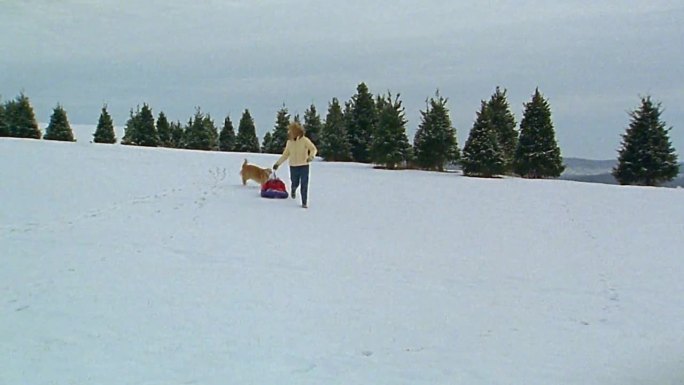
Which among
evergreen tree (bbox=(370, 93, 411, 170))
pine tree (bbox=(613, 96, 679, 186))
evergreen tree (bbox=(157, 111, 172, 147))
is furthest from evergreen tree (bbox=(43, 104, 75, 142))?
pine tree (bbox=(613, 96, 679, 186))

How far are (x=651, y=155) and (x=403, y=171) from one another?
31.3 ft

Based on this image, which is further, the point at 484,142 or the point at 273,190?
the point at 484,142

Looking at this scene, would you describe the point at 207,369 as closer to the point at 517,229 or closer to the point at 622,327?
the point at 622,327

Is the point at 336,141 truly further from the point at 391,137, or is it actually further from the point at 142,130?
the point at 142,130

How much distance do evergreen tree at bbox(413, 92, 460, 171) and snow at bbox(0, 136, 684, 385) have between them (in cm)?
926

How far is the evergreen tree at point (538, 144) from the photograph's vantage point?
24172mm

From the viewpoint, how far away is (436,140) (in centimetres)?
2345

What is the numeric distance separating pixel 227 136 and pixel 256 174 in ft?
82.3

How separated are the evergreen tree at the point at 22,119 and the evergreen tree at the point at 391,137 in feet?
66.5

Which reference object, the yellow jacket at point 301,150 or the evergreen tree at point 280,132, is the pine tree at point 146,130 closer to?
the evergreen tree at point 280,132

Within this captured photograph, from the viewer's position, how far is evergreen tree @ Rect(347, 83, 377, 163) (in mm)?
28984

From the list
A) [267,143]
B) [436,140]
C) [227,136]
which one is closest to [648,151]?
[436,140]

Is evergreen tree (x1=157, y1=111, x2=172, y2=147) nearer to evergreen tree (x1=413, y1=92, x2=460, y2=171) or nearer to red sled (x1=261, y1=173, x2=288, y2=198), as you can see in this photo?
evergreen tree (x1=413, y1=92, x2=460, y2=171)

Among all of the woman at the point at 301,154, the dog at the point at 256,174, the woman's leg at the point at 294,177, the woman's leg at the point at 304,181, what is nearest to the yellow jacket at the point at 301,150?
the woman at the point at 301,154
